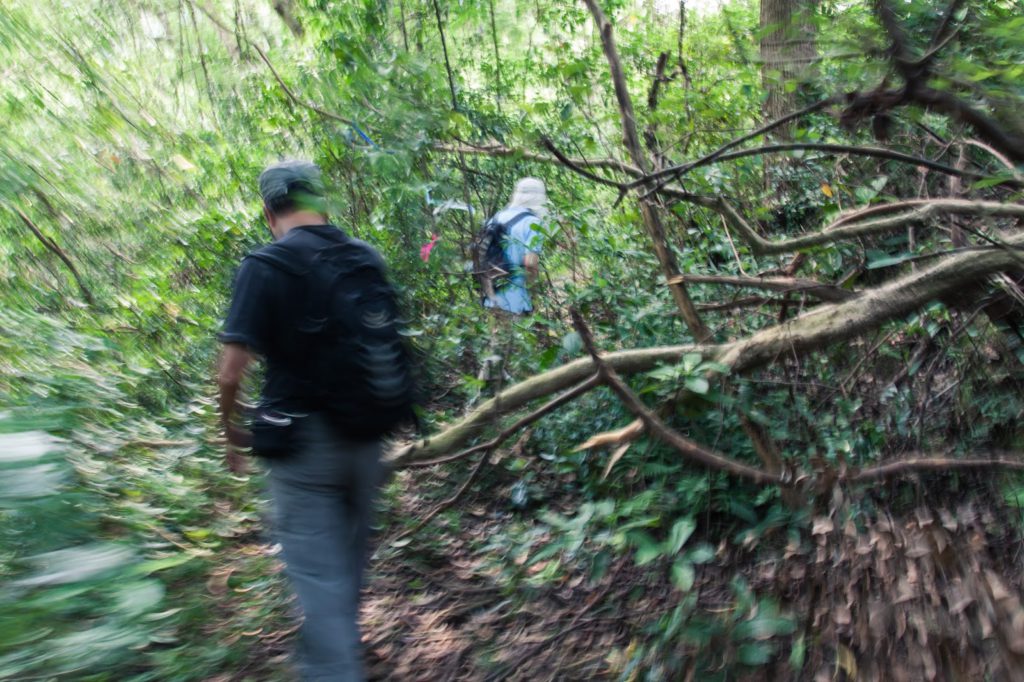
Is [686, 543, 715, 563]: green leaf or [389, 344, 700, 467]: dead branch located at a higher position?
[389, 344, 700, 467]: dead branch

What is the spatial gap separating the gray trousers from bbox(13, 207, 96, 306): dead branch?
126 inches

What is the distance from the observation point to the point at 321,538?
2434 mm

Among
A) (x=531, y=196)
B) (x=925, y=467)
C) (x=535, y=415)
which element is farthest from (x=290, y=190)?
(x=531, y=196)

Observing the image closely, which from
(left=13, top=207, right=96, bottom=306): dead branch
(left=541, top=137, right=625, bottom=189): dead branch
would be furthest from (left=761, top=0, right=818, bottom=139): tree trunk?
(left=13, top=207, right=96, bottom=306): dead branch

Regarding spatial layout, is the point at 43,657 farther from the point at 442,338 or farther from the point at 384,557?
the point at 442,338

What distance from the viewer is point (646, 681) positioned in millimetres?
2582

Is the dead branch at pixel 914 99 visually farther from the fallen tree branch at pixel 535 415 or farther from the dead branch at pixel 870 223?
the fallen tree branch at pixel 535 415

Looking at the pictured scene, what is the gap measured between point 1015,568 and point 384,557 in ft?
9.16

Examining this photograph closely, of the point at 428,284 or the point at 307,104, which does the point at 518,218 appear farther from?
the point at 307,104

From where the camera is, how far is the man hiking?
2369mm

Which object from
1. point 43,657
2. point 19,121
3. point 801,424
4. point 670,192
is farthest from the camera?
point 19,121

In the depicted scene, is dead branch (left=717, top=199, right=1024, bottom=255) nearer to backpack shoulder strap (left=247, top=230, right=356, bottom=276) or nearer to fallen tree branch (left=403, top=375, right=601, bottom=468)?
fallen tree branch (left=403, top=375, right=601, bottom=468)

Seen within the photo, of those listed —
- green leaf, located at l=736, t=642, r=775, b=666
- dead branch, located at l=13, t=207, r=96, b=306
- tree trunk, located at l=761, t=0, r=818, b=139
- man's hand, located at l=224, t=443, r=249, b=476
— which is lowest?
green leaf, located at l=736, t=642, r=775, b=666

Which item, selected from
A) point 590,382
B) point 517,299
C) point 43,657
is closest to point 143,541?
point 43,657
